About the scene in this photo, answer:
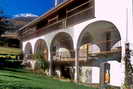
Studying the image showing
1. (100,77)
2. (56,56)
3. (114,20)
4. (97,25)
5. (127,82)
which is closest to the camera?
(127,82)

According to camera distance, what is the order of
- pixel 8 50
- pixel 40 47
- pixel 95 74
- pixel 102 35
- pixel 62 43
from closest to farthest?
pixel 95 74
pixel 102 35
pixel 62 43
pixel 40 47
pixel 8 50

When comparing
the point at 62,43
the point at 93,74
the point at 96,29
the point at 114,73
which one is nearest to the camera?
the point at 114,73

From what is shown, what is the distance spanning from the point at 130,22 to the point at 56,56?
1191 cm

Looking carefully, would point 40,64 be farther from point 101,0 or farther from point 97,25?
point 101,0

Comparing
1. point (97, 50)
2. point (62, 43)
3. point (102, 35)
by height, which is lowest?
point (97, 50)

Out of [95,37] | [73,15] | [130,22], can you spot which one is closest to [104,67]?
[95,37]

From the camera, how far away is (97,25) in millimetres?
17781

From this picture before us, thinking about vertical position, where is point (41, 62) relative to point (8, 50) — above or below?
below

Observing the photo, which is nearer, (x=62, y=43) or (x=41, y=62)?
(x=41, y=62)

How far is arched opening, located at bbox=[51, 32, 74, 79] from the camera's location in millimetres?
22719

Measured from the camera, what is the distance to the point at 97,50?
1955 cm

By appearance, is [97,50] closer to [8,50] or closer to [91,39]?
[91,39]

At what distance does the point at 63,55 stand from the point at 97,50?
16.8 ft

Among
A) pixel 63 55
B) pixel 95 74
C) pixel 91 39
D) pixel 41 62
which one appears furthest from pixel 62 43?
pixel 95 74
